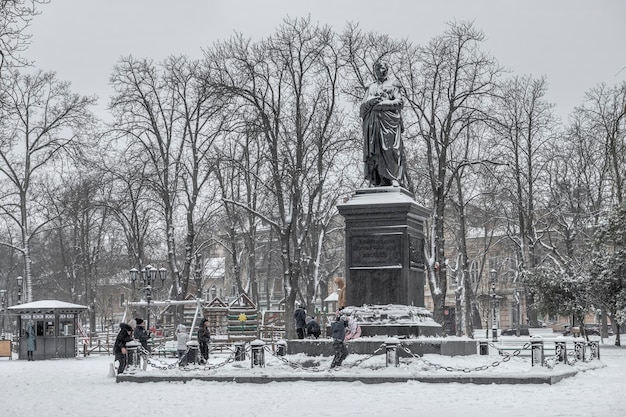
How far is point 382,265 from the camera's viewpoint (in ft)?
66.1

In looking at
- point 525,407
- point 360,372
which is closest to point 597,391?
point 525,407

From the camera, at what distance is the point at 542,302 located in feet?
133

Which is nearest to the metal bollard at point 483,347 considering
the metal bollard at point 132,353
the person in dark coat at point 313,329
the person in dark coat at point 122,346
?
the person in dark coat at point 313,329

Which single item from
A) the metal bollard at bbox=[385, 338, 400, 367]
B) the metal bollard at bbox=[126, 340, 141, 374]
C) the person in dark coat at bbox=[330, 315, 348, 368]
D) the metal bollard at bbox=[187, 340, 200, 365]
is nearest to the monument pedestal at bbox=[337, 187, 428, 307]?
the person in dark coat at bbox=[330, 315, 348, 368]

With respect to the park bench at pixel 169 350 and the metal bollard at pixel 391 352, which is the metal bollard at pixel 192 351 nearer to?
the metal bollard at pixel 391 352

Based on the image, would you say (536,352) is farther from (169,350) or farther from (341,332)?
(169,350)

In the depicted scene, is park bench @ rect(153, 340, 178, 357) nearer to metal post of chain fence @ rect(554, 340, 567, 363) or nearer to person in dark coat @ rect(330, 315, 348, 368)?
person in dark coat @ rect(330, 315, 348, 368)

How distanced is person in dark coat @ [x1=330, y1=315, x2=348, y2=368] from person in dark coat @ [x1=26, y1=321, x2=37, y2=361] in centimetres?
2173

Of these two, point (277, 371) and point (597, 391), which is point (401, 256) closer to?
point (277, 371)

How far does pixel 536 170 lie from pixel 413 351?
96.7 ft

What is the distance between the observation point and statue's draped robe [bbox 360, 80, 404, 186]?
21.4m

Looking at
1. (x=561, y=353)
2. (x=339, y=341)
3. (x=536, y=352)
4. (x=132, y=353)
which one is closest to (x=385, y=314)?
(x=339, y=341)

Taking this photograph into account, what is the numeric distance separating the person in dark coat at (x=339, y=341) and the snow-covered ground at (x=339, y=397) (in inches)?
7.9

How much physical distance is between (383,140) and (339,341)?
4838 mm
